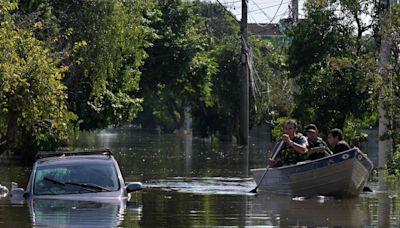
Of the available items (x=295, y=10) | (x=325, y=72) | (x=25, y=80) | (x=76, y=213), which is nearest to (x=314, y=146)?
(x=25, y=80)

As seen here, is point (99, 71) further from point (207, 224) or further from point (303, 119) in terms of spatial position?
point (207, 224)

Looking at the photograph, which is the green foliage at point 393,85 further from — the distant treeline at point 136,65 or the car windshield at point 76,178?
the car windshield at point 76,178

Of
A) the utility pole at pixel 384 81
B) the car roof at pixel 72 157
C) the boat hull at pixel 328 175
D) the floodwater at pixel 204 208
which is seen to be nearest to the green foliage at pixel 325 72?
the utility pole at pixel 384 81

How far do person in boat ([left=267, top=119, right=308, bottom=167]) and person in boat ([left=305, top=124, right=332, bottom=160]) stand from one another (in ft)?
0.61

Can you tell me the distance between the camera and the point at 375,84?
31312mm

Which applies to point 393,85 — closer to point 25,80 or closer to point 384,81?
point 384,81

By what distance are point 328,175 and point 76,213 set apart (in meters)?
8.85

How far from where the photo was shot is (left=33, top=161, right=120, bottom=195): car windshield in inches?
691

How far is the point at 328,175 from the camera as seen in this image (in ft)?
77.5

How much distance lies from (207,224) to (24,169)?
22160 millimetres

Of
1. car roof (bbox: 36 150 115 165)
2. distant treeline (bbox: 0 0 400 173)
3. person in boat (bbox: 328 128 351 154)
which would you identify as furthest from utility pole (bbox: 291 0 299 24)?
car roof (bbox: 36 150 115 165)

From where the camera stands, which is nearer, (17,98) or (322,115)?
(17,98)

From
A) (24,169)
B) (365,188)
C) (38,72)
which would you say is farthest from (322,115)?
(38,72)

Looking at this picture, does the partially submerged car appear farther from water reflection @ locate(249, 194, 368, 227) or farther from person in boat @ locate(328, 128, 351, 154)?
person in boat @ locate(328, 128, 351, 154)
